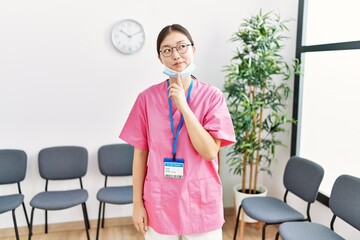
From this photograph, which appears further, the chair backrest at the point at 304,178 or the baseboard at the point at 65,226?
the baseboard at the point at 65,226

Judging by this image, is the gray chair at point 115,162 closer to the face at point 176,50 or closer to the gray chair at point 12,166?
the gray chair at point 12,166

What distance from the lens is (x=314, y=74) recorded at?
2525mm

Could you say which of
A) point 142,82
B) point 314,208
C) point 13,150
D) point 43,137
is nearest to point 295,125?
point 314,208

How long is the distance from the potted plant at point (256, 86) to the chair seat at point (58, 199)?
1.39 meters

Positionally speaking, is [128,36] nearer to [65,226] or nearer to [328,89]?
[328,89]

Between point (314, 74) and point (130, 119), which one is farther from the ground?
point (314, 74)

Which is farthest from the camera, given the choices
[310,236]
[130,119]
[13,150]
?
[13,150]

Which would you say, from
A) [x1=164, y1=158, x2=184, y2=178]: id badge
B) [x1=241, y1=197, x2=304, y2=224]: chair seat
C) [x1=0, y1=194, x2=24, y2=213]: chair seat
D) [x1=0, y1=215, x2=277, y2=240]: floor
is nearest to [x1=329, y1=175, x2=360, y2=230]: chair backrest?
[x1=241, y1=197, x2=304, y2=224]: chair seat

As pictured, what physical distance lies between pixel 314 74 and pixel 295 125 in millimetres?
488

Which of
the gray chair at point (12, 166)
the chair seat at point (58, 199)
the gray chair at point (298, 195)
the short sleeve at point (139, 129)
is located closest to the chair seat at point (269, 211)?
the gray chair at point (298, 195)

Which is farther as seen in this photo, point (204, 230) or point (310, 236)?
point (310, 236)

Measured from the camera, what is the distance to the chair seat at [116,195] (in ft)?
7.80

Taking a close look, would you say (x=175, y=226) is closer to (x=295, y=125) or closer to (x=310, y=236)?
(x=310, y=236)

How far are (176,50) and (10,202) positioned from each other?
196 cm
